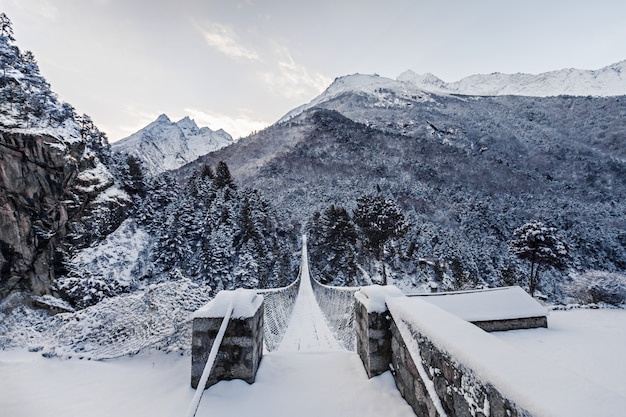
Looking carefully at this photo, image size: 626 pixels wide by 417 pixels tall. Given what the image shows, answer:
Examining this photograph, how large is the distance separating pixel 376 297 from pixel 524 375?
2.07m

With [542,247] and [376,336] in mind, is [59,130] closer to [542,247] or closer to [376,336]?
[376,336]

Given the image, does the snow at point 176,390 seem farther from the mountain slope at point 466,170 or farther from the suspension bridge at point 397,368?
the mountain slope at point 466,170

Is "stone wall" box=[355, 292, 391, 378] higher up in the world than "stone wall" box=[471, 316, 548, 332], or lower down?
higher up

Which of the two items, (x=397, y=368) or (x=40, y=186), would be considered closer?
(x=397, y=368)

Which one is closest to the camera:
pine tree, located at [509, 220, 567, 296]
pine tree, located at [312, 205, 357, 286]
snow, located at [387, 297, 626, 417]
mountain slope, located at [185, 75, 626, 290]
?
snow, located at [387, 297, 626, 417]

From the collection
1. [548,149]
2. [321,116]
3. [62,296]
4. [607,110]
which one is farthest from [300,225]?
[607,110]

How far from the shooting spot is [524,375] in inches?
53.1

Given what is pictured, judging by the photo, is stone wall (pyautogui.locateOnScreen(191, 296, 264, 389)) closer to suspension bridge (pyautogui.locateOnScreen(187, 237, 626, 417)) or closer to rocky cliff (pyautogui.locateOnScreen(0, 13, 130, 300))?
suspension bridge (pyautogui.locateOnScreen(187, 237, 626, 417))

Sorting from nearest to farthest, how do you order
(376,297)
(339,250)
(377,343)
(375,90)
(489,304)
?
(377,343), (376,297), (489,304), (339,250), (375,90)

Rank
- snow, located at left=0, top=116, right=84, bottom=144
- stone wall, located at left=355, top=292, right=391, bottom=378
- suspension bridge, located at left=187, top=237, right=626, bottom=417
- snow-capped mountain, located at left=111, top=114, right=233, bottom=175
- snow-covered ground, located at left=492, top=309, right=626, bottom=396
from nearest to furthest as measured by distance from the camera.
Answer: suspension bridge, located at left=187, top=237, right=626, bottom=417
snow-covered ground, located at left=492, top=309, right=626, bottom=396
stone wall, located at left=355, top=292, right=391, bottom=378
snow, located at left=0, top=116, right=84, bottom=144
snow-capped mountain, located at left=111, top=114, right=233, bottom=175

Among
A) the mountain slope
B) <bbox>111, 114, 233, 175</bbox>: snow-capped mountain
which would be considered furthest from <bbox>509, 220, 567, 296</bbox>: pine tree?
<bbox>111, 114, 233, 175</bbox>: snow-capped mountain

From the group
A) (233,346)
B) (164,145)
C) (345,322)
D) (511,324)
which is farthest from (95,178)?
(164,145)

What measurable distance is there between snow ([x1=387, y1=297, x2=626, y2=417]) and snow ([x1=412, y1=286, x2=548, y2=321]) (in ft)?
7.62

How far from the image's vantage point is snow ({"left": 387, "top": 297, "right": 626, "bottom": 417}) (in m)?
1.07
